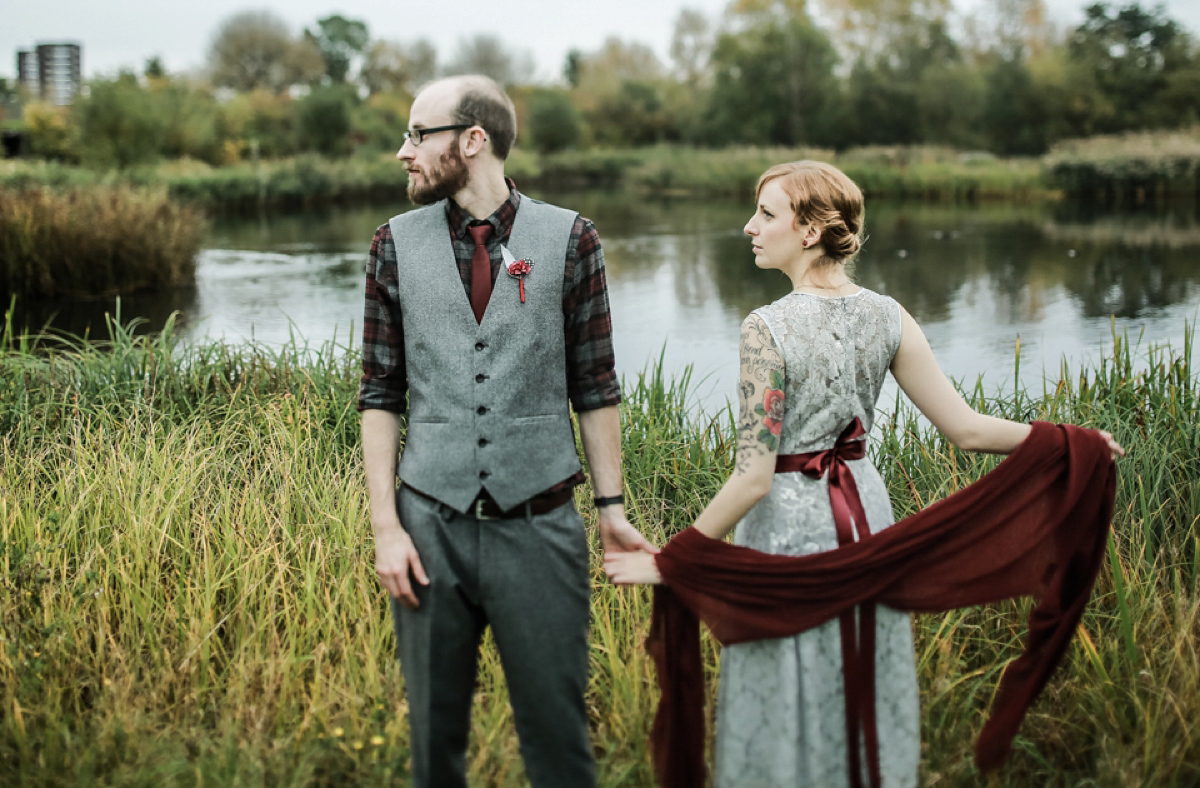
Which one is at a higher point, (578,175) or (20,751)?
(578,175)

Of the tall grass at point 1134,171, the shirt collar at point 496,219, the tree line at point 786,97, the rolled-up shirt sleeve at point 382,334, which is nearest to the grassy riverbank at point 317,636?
the rolled-up shirt sleeve at point 382,334

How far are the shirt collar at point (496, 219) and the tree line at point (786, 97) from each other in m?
31.7

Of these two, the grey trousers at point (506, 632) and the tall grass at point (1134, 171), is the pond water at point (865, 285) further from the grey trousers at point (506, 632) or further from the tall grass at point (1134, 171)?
the tall grass at point (1134, 171)

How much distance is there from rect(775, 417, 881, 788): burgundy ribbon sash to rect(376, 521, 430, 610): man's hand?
0.70 m

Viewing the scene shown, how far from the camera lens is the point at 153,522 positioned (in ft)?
11.1

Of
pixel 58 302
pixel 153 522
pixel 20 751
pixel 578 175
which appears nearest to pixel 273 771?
pixel 20 751

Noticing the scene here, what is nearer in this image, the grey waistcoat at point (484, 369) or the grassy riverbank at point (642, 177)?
the grey waistcoat at point (484, 369)

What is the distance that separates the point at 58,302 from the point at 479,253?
12.0m

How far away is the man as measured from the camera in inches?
75.4

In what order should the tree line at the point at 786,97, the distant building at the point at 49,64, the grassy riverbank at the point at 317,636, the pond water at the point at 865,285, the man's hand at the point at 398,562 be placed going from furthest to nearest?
the distant building at the point at 49,64
the tree line at the point at 786,97
the pond water at the point at 865,285
the grassy riverbank at the point at 317,636
the man's hand at the point at 398,562

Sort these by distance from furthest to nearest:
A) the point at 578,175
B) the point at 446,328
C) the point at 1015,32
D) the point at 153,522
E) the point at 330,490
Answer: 1. the point at 1015,32
2. the point at 578,175
3. the point at 330,490
4. the point at 153,522
5. the point at 446,328

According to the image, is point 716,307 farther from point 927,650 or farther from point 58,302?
point 927,650

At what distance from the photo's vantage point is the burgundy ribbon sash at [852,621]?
1923 mm

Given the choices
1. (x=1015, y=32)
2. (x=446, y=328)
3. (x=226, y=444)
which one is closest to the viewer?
(x=446, y=328)
